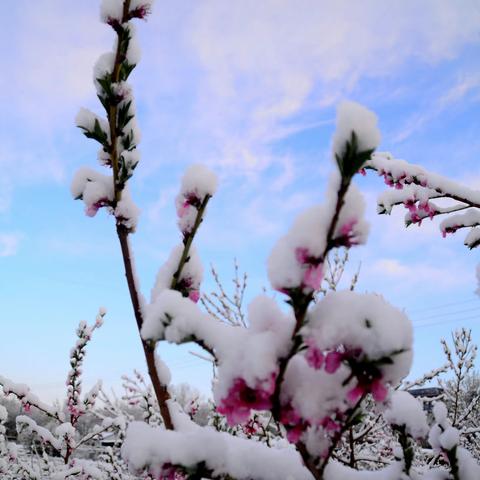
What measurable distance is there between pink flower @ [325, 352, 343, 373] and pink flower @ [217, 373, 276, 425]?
0.11 m

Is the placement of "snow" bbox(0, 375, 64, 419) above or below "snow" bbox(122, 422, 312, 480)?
above

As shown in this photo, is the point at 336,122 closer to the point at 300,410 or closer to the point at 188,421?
the point at 300,410

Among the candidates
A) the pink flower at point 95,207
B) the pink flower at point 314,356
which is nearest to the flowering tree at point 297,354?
the pink flower at point 314,356

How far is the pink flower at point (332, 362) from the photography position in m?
0.83

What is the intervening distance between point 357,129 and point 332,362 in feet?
1.34

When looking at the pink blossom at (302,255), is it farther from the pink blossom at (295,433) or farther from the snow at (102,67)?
the snow at (102,67)

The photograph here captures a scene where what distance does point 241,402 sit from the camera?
0.86 metres

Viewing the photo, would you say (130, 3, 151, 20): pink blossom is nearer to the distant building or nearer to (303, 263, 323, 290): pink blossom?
(303, 263, 323, 290): pink blossom

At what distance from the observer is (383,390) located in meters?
0.84

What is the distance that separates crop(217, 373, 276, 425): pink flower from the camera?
85 cm

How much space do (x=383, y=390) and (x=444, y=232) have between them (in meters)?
3.11

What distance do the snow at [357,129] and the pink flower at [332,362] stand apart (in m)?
0.36

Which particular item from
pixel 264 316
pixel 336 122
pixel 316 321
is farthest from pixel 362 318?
pixel 336 122

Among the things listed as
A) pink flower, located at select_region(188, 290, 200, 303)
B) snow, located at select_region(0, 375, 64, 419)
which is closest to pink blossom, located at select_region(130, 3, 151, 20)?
pink flower, located at select_region(188, 290, 200, 303)
